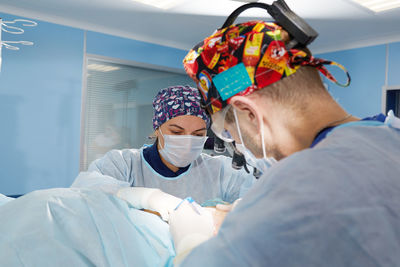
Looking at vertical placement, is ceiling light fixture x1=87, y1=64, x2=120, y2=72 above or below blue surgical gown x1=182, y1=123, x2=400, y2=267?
above

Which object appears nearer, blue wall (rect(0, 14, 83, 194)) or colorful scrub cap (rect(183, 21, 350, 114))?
colorful scrub cap (rect(183, 21, 350, 114))

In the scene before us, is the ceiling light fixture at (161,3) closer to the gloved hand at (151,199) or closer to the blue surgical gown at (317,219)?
the gloved hand at (151,199)

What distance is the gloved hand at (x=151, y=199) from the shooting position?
139 cm

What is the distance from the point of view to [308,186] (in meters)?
0.56

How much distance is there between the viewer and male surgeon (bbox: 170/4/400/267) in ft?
1.78

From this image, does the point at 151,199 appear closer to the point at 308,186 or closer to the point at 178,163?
the point at 178,163

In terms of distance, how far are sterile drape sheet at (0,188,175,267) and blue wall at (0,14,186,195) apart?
104 inches

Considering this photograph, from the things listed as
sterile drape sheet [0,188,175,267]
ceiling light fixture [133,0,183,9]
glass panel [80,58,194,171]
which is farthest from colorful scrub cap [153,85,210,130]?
glass panel [80,58,194,171]

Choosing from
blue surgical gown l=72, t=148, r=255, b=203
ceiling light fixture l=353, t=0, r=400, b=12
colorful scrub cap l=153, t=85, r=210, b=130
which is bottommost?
blue surgical gown l=72, t=148, r=255, b=203

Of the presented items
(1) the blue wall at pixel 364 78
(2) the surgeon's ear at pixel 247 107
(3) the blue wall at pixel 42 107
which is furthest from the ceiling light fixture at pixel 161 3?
(2) the surgeon's ear at pixel 247 107

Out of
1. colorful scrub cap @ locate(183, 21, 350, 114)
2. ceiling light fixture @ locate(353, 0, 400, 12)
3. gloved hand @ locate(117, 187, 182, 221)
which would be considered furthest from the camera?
ceiling light fixture @ locate(353, 0, 400, 12)

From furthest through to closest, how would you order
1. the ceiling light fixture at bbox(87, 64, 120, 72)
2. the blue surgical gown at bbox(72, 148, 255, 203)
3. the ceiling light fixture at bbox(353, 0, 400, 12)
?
the ceiling light fixture at bbox(87, 64, 120, 72)
the ceiling light fixture at bbox(353, 0, 400, 12)
the blue surgical gown at bbox(72, 148, 255, 203)

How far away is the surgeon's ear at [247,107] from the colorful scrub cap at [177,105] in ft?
3.39

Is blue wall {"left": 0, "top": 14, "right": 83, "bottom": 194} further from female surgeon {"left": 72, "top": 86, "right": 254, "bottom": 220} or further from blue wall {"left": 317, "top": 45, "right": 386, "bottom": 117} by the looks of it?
blue wall {"left": 317, "top": 45, "right": 386, "bottom": 117}
